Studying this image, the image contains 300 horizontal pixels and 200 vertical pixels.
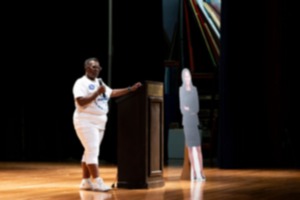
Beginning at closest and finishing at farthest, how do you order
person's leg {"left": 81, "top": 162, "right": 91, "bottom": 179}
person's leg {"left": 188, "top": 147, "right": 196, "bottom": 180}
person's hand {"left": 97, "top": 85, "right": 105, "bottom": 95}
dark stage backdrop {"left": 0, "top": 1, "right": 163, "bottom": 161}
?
person's hand {"left": 97, "top": 85, "right": 105, "bottom": 95}, person's leg {"left": 81, "top": 162, "right": 91, "bottom": 179}, person's leg {"left": 188, "top": 147, "right": 196, "bottom": 180}, dark stage backdrop {"left": 0, "top": 1, "right": 163, "bottom": 161}

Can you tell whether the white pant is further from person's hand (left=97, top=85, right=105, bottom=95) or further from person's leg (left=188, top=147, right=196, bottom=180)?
person's leg (left=188, top=147, right=196, bottom=180)

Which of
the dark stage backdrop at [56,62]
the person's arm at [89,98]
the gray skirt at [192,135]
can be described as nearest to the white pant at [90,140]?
the person's arm at [89,98]

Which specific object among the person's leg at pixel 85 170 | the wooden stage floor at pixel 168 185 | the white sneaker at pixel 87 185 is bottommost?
the wooden stage floor at pixel 168 185

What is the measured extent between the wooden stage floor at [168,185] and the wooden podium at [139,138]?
15 cm

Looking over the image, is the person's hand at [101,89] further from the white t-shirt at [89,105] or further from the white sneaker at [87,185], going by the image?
the white sneaker at [87,185]

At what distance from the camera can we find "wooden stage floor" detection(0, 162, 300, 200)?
5.59m

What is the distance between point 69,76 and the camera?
452 inches

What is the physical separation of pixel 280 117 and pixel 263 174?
214cm

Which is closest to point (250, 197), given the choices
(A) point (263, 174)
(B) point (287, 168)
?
(A) point (263, 174)

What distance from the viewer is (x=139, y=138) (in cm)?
620

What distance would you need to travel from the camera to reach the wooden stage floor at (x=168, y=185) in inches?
220

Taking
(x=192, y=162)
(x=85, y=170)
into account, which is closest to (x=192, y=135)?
(x=192, y=162)

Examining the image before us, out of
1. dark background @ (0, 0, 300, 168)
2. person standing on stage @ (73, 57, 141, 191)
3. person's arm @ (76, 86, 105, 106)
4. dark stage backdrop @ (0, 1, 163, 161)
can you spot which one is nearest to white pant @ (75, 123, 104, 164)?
person standing on stage @ (73, 57, 141, 191)

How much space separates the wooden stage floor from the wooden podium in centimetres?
15
